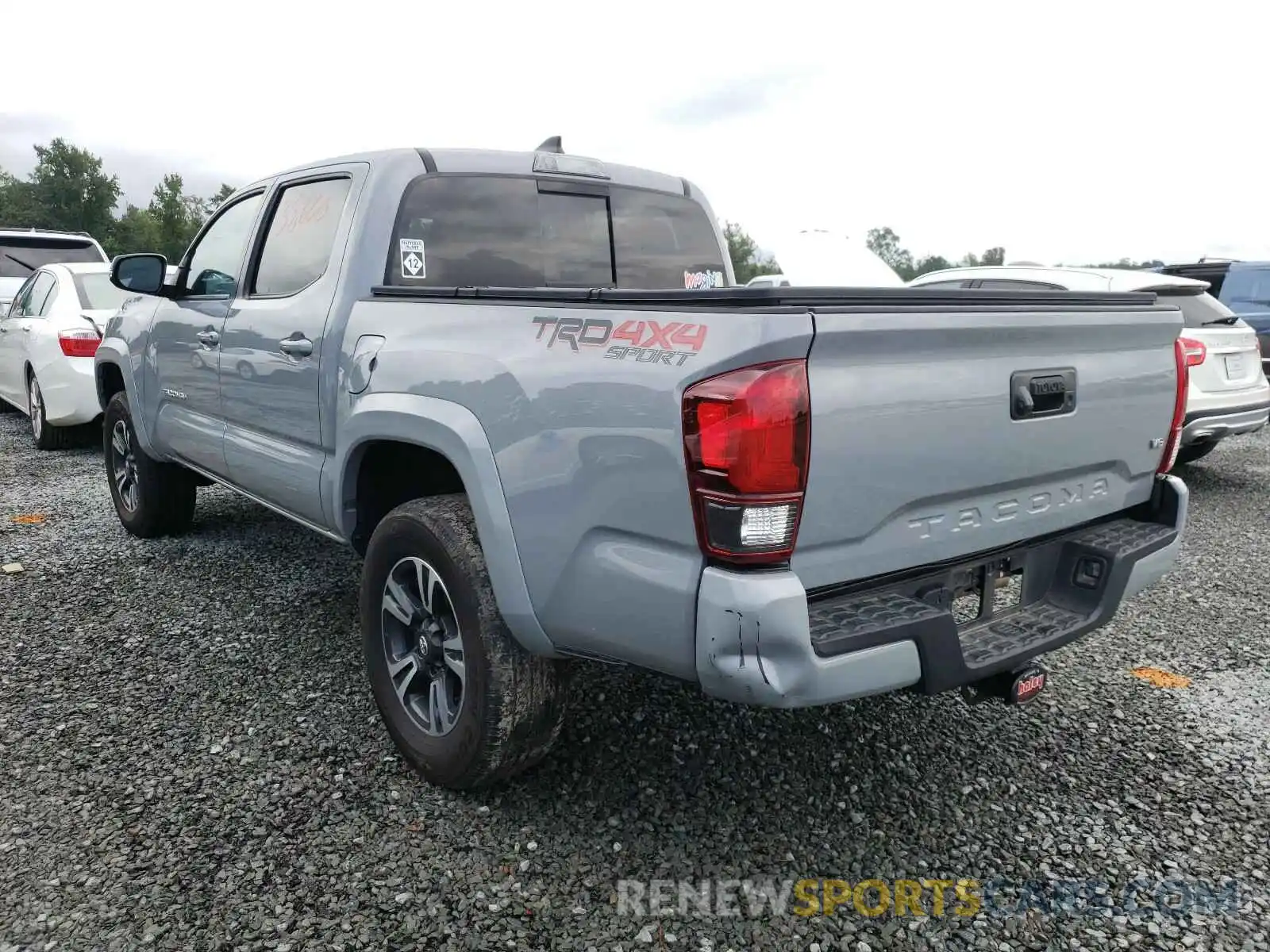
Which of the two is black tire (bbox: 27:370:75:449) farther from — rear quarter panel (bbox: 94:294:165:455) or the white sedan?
rear quarter panel (bbox: 94:294:165:455)

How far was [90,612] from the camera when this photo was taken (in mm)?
4215

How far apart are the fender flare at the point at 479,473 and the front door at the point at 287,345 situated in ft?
1.93

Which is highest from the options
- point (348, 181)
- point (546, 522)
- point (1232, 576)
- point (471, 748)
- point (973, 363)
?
point (348, 181)

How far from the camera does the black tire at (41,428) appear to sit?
8.12 meters

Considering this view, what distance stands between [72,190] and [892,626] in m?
95.6

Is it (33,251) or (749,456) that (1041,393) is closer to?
(749,456)

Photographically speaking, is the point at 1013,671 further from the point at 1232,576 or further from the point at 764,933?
the point at 1232,576

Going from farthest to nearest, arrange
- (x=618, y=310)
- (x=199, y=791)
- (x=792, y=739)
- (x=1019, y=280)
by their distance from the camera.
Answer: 1. (x=1019, y=280)
2. (x=792, y=739)
3. (x=199, y=791)
4. (x=618, y=310)

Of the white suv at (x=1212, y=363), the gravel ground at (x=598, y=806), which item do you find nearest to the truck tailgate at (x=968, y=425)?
the gravel ground at (x=598, y=806)

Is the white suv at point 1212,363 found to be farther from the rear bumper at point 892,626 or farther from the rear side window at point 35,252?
the rear side window at point 35,252

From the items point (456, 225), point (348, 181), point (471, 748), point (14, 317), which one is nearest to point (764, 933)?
point (471, 748)

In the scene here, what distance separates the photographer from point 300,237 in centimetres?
363

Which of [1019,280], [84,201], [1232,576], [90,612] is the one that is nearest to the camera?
[90,612]

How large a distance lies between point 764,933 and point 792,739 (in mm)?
924
